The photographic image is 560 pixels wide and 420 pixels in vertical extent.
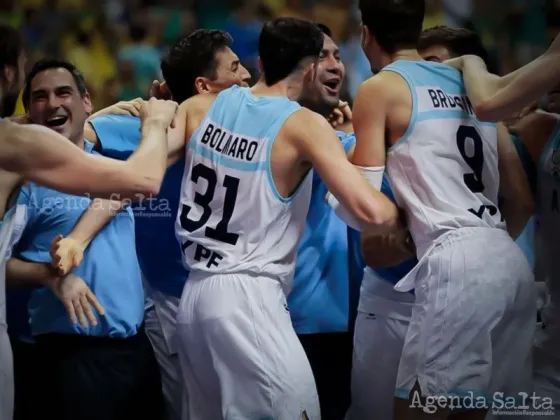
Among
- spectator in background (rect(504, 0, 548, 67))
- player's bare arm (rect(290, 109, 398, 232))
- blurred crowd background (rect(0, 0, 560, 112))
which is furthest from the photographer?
blurred crowd background (rect(0, 0, 560, 112))

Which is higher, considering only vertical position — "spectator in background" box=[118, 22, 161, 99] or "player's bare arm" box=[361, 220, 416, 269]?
"spectator in background" box=[118, 22, 161, 99]

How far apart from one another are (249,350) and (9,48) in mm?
1422

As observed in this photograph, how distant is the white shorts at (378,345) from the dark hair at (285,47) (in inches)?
35.6

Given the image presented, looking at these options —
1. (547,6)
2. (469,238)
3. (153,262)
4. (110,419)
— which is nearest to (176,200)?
(153,262)

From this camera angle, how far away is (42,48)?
6.03 m

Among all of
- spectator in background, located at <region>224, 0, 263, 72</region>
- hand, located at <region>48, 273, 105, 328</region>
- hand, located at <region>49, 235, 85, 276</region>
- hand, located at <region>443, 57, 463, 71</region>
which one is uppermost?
spectator in background, located at <region>224, 0, 263, 72</region>

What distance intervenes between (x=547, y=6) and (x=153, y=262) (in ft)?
9.28

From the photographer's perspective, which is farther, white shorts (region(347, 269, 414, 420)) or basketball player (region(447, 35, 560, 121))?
white shorts (region(347, 269, 414, 420))

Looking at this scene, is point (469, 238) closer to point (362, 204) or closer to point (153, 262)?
point (362, 204)

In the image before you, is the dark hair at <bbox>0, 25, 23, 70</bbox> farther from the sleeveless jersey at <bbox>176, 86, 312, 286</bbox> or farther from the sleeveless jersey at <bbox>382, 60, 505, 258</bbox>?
the sleeveless jersey at <bbox>382, 60, 505, 258</bbox>

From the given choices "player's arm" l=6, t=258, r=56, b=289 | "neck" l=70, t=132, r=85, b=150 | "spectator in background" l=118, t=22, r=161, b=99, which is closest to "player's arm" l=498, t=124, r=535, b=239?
"neck" l=70, t=132, r=85, b=150

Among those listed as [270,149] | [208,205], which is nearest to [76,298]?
[208,205]

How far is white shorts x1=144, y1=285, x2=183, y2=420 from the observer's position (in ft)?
12.5

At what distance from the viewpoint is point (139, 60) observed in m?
5.92
